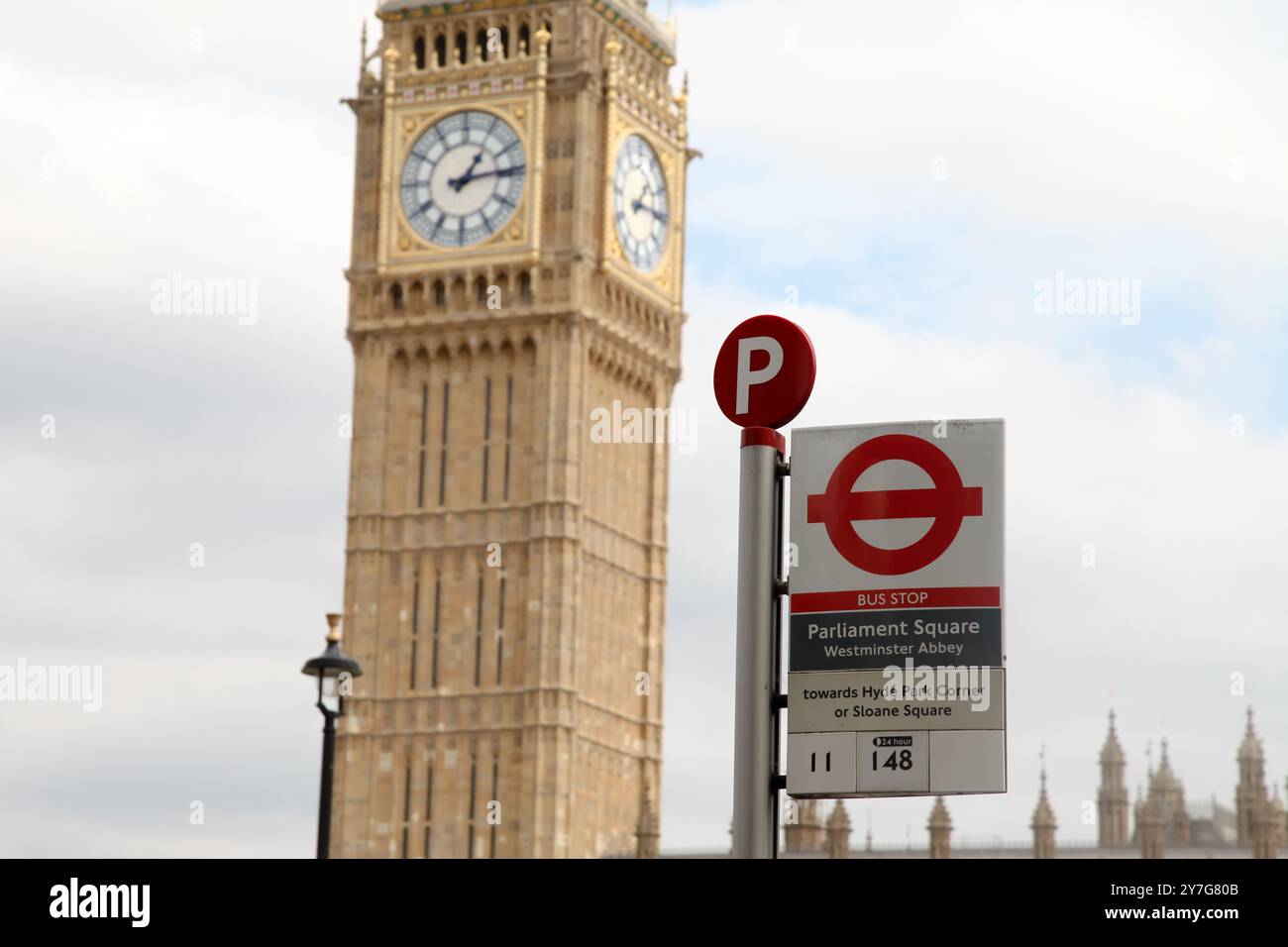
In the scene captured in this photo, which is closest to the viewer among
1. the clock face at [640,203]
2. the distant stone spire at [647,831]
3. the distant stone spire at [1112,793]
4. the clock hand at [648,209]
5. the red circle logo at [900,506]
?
the red circle logo at [900,506]

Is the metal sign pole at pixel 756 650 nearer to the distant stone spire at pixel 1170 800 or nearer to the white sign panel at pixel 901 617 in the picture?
the white sign panel at pixel 901 617

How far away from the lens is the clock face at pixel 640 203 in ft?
240

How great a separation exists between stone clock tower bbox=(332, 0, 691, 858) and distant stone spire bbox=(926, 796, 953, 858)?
7620 millimetres

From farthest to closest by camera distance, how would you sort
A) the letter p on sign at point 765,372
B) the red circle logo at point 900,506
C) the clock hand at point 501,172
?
1. the clock hand at point 501,172
2. the letter p on sign at point 765,372
3. the red circle logo at point 900,506

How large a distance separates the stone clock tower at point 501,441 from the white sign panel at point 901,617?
58282mm

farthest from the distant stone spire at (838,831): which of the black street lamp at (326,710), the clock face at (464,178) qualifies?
the black street lamp at (326,710)

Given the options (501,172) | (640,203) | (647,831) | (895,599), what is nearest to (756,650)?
(895,599)

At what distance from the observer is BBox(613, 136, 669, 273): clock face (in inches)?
2884

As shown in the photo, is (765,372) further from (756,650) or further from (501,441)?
(501,441)

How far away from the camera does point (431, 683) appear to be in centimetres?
7150

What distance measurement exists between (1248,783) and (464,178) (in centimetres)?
2846
